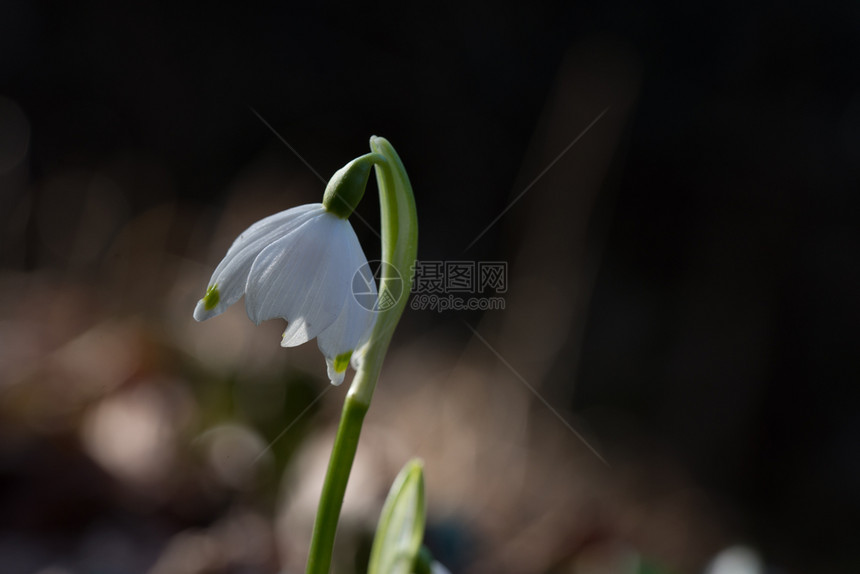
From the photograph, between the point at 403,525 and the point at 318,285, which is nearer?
the point at 318,285

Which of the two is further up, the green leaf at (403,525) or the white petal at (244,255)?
the white petal at (244,255)

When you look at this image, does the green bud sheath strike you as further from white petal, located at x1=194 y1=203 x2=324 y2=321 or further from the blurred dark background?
the blurred dark background

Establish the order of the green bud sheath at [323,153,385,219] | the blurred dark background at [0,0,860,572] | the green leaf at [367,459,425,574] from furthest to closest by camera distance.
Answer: the blurred dark background at [0,0,860,572], the green leaf at [367,459,425,574], the green bud sheath at [323,153,385,219]

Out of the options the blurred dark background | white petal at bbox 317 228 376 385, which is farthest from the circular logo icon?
the blurred dark background

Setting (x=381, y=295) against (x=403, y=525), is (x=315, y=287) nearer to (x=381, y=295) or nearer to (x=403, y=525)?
(x=381, y=295)

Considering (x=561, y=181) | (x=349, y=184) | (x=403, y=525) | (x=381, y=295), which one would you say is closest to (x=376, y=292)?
(x=381, y=295)

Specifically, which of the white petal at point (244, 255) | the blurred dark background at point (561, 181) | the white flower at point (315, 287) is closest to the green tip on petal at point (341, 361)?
the white flower at point (315, 287)

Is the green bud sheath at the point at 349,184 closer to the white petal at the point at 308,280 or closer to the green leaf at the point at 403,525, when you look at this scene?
the white petal at the point at 308,280
